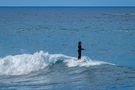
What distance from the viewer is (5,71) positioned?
40781 mm

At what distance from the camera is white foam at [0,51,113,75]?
40.9 metres

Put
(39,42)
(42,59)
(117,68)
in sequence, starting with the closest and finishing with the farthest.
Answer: (117,68) → (42,59) → (39,42)

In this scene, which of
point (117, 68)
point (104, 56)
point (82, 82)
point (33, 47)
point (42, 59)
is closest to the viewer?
point (82, 82)

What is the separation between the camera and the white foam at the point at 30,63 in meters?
40.9

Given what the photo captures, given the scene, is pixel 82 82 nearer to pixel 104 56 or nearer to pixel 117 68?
pixel 117 68

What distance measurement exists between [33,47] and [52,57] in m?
20.1

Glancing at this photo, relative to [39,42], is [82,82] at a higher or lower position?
lower

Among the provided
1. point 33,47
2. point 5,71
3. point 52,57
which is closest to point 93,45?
point 33,47

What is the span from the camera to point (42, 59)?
43.4m

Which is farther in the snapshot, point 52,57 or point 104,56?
point 104,56

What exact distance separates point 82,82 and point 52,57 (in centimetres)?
922

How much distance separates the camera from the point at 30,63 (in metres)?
42.5

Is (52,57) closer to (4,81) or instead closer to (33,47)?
(4,81)

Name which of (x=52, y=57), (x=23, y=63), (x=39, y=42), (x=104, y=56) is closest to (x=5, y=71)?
(x=23, y=63)
